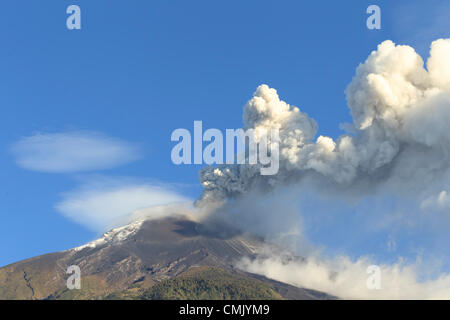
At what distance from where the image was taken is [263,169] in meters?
152
